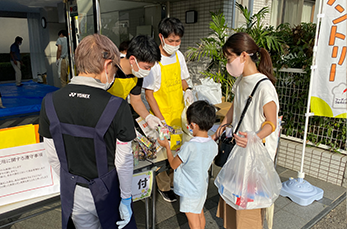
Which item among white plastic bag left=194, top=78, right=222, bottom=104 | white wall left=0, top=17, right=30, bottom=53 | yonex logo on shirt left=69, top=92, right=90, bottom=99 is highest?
white wall left=0, top=17, right=30, bottom=53

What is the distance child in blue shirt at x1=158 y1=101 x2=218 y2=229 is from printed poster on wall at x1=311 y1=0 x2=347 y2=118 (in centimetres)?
190

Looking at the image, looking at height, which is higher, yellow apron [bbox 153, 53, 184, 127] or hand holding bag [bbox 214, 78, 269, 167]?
yellow apron [bbox 153, 53, 184, 127]

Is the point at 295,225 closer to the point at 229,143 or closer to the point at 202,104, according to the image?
the point at 229,143

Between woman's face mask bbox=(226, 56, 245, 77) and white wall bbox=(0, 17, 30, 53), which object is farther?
white wall bbox=(0, 17, 30, 53)

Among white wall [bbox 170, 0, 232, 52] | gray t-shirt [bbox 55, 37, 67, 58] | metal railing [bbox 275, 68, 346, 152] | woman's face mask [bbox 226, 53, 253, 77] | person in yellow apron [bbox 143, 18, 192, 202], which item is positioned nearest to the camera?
woman's face mask [bbox 226, 53, 253, 77]

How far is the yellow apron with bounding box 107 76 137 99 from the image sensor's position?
2154 mm

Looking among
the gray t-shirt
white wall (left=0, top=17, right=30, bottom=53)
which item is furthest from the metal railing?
white wall (left=0, top=17, right=30, bottom=53)

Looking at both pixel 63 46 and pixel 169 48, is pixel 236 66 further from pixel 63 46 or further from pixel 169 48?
pixel 63 46

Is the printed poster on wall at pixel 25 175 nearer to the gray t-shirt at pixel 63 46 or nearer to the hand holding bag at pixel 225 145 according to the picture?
the hand holding bag at pixel 225 145

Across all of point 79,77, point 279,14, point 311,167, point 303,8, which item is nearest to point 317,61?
point 311,167

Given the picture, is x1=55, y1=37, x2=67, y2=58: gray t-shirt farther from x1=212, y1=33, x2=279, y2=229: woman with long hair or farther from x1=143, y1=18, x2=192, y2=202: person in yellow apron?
x1=212, y1=33, x2=279, y2=229: woman with long hair

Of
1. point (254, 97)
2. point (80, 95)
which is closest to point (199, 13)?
point (254, 97)

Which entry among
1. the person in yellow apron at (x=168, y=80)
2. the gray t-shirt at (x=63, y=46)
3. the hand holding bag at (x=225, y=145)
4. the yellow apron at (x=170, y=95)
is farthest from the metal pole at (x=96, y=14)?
the gray t-shirt at (x=63, y=46)

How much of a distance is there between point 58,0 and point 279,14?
6.91 m
